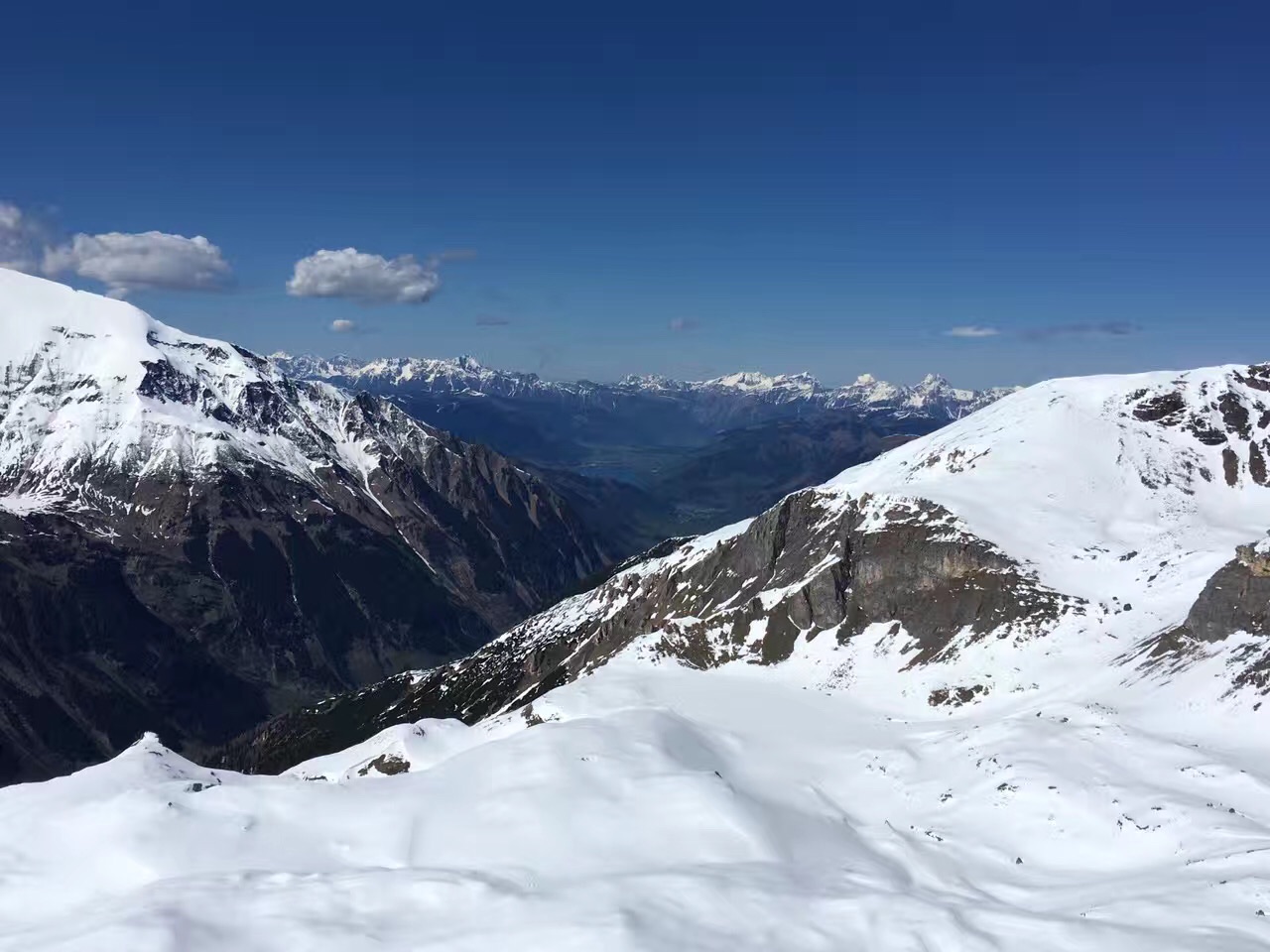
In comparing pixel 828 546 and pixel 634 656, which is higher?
pixel 828 546

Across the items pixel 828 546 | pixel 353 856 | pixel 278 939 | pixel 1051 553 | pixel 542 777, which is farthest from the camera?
pixel 828 546

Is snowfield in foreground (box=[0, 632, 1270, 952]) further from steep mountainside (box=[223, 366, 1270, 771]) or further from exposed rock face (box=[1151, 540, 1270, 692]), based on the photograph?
steep mountainside (box=[223, 366, 1270, 771])

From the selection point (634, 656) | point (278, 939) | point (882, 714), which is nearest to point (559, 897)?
point (278, 939)

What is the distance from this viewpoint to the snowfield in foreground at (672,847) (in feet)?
83.3

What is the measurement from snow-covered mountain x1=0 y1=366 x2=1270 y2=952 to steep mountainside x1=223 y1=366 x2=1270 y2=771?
1.83 feet

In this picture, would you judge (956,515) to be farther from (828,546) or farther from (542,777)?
(542,777)

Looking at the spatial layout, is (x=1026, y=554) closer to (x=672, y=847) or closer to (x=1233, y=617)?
(x=1233, y=617)

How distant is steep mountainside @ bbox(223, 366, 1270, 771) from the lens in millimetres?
78812

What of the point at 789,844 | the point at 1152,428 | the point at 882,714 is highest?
the point at 1152,428

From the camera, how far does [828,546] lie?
11800 centimetres

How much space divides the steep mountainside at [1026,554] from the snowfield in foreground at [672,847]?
16240mm

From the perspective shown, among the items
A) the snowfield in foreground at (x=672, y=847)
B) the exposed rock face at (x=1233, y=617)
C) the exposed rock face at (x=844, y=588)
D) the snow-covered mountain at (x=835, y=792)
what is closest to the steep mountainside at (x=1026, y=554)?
the exposed rock face at (x=1233, y=617)

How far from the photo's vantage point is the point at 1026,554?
98.8 m

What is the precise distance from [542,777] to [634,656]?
3152 inches
